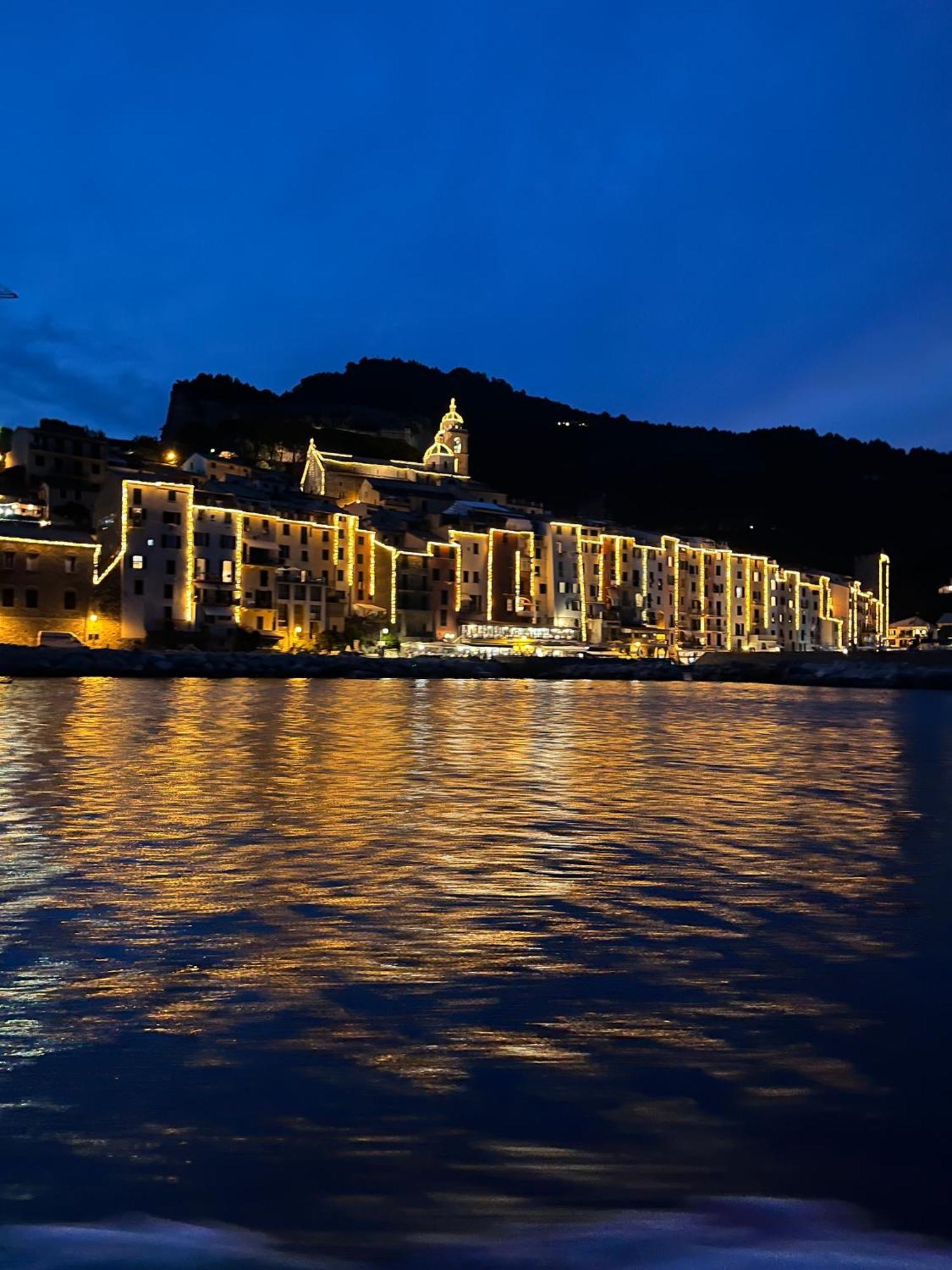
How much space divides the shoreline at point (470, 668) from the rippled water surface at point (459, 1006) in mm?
47173

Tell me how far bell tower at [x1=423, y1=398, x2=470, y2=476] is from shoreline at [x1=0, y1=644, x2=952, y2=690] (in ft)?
131

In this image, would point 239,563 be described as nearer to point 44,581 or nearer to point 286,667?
point 44,581

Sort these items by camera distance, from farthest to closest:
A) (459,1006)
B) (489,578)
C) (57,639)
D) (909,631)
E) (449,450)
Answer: (909,631) → (449,450) → (489,578) → (57,639) → (459,1006)

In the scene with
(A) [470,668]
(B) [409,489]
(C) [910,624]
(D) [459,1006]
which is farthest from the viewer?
(C) [910,624]

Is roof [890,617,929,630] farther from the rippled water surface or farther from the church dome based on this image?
the rippled water surface

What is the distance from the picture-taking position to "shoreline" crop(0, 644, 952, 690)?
57312 mm

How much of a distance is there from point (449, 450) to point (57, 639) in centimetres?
6645

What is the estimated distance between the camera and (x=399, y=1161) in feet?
11.5

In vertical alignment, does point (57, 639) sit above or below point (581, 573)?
below

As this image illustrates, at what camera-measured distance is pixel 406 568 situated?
3438 inches

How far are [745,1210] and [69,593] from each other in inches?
2769

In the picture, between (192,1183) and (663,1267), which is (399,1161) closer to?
(192,1183)

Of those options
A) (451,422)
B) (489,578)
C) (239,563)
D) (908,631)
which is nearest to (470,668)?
(239,563)

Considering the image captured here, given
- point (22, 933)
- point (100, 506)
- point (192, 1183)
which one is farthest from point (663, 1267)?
point (100, 506)
